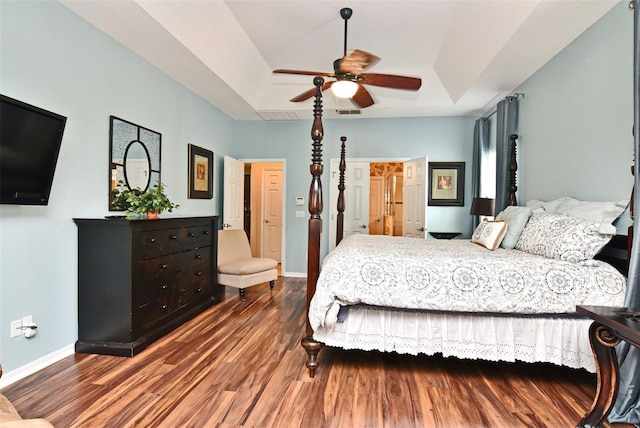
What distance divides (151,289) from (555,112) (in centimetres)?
411

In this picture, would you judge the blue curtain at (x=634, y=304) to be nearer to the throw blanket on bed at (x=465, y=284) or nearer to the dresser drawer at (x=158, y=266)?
the throw blanket on bed at (x=465, y=284)

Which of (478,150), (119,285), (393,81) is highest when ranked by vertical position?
(393,81)

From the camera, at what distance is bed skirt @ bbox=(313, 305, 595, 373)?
7.47 feet

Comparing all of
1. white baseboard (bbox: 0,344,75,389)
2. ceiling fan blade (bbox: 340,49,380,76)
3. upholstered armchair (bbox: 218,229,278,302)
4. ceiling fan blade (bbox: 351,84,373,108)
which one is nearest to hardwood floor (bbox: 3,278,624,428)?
white baseboard (bbox: 0,344,75,389)

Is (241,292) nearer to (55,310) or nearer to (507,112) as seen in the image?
(55,310)

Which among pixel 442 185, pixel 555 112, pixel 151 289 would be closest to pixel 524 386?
pixel 555 112

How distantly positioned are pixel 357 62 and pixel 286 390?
Result: 2558mm

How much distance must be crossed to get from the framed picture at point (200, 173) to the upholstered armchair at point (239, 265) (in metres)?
0.66

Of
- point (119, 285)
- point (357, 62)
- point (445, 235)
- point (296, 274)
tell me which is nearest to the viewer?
point (119, 285)

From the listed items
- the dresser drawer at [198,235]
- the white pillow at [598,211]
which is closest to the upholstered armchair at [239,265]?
the dresser drawer at [198,235]

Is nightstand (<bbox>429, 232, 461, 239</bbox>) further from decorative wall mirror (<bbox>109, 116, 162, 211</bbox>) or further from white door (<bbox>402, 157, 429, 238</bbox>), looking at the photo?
decorative wall mirror (<bbox>109, 116, 162, 211</bbox>)

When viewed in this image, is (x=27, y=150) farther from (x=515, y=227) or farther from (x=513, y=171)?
(x=513, y=171)

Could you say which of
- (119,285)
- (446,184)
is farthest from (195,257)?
(446,184)

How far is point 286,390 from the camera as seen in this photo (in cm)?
223
